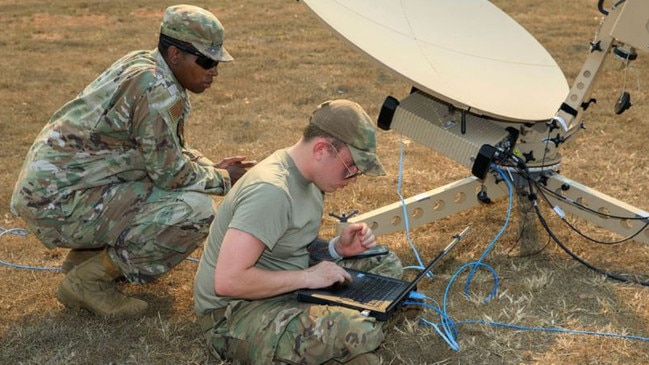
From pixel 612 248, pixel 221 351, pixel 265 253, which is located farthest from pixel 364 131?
pixel 612 248

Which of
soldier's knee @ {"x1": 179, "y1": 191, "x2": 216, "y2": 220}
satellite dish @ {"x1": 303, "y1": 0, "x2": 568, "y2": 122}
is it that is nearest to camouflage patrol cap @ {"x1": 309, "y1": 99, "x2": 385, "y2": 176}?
satellite dish @ {"x1": 303, "y1": 0, "x2": 568, "y2": 122}

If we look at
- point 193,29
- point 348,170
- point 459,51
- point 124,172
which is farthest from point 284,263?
point 459,51

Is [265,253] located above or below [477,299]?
above

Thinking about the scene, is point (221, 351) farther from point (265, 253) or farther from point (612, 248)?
point (612, 248)

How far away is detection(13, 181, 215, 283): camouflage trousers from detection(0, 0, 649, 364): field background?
324 mm

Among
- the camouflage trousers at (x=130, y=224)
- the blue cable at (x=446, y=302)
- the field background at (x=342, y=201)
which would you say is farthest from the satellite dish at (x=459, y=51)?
the camouflage trousers at (x=130, y=224)

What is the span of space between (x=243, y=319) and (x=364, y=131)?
3.16 feet

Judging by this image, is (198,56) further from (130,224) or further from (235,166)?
(130,224)

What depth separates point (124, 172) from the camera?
4008mm

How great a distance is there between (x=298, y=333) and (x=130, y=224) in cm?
121

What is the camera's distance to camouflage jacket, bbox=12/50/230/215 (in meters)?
3.78

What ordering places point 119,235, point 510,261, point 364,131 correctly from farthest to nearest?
point 510,261 < point 119,235 < point 364,131

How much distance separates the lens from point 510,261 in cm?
463

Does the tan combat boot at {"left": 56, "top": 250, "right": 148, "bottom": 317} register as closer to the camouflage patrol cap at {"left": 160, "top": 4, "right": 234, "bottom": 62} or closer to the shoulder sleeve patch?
the shoulder sleeve patch
